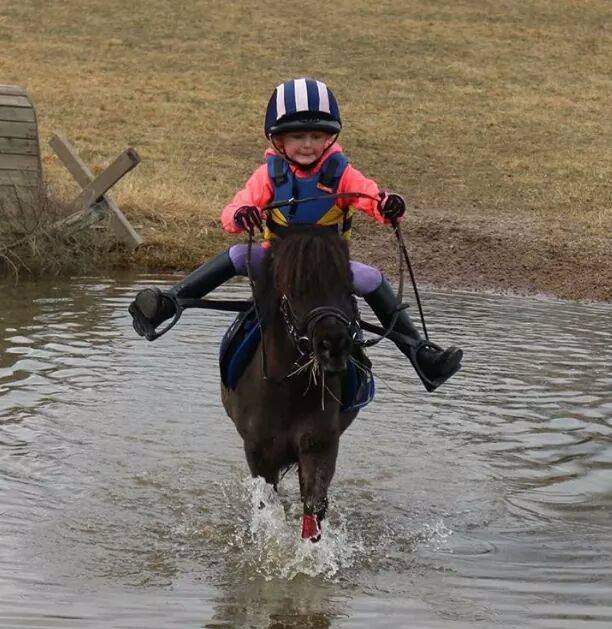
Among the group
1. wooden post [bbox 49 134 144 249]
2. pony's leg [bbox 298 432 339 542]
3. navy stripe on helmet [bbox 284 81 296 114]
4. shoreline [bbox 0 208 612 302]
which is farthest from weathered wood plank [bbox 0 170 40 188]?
pony's leg [bbox 298 432 339 542]

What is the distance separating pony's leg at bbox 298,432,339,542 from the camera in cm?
626

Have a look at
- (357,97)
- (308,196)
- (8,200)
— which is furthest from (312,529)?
(357,97)

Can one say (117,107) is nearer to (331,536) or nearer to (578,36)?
(578,36)

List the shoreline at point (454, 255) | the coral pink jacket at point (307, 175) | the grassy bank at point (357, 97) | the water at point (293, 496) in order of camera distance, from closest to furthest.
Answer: the water at point (293, 496)
the coral pink jacket at point (307, 175)
the shoreline at point (454, 255)
the grassy bank at point (357, 97)

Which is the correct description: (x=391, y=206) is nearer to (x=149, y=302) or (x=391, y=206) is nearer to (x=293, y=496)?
(x=149, y=302)

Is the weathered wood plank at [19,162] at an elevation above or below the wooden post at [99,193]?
above

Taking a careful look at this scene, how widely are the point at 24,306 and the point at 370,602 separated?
7572 mm

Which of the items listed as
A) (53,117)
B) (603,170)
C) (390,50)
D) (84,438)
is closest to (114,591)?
(84,438)

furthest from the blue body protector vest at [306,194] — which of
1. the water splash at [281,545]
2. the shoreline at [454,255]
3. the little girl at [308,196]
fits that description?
the shoreline at [454,255]

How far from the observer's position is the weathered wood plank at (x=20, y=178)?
14.6 m

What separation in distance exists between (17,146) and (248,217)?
29.7ft

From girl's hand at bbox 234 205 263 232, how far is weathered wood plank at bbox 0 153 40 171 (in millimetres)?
8913

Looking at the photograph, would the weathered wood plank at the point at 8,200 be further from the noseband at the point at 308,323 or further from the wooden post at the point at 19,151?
the noseband at the point at 308,323

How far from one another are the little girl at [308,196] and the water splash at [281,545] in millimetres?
989
